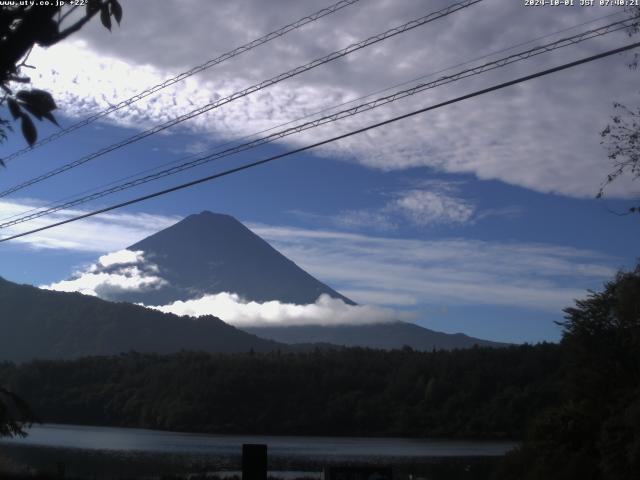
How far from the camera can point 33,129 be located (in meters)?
4.58

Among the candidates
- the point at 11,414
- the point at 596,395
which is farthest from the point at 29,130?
the point at 596,395

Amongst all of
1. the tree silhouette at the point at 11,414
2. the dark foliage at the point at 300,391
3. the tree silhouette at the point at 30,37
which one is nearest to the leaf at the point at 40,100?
the tree silhouette at the point at 30,37

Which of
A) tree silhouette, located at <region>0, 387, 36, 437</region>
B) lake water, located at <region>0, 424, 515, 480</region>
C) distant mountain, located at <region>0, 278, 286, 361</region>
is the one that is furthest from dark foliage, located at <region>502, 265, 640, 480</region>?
distant mountain, located at <region>0, 278, 286, 361</region>

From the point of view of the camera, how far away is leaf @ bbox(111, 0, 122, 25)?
15.5 feet

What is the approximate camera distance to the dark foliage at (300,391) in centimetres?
8550

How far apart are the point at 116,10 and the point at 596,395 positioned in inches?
994

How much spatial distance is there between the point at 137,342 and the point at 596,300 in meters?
170

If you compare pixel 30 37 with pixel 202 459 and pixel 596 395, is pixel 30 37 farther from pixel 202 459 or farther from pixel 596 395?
pixel 202 459

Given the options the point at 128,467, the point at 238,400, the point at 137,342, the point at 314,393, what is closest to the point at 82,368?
the point at 238,400

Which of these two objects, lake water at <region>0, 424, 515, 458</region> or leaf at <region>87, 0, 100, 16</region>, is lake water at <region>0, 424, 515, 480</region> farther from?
leaf at <region>87, 0, 100, 16</region>

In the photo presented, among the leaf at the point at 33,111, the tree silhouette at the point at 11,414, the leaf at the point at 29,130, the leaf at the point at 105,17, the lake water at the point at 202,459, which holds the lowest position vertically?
the lake water at the point at 202,459

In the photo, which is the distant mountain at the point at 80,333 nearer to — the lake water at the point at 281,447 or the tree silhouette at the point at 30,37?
the lake water at the point at 281,447

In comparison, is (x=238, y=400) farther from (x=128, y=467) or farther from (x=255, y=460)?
(x=255, y=460)

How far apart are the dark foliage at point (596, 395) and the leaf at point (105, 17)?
68.0 feet
